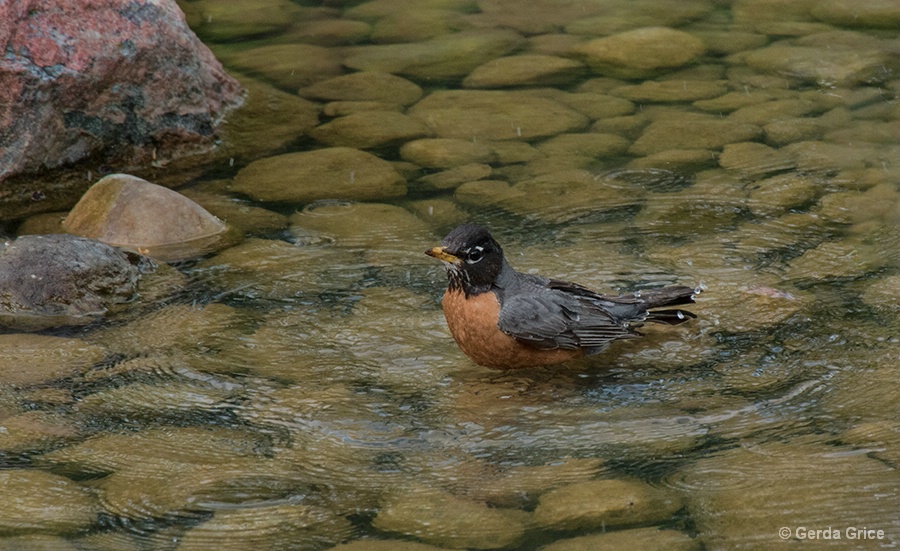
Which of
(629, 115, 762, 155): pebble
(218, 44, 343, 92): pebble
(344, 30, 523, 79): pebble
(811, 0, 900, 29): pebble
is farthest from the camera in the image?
(811, 0, 900, 29): pebble

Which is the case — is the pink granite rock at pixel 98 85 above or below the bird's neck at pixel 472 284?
above

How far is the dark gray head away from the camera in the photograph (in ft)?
14.8

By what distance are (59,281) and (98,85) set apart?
1.94 meters

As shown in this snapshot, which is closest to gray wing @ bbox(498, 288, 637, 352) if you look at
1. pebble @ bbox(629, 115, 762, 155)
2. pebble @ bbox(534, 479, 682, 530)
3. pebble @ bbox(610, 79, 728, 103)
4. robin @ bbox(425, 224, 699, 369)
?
robin @ bbox(425, 224, 699, 369)

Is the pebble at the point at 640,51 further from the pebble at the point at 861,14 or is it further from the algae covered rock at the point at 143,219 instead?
the algae covered rock at the point at 143,219

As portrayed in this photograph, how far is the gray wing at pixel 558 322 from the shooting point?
454cm

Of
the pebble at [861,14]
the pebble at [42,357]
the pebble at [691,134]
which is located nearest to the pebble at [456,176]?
the pebble at [691,134]

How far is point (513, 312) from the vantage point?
4551mm

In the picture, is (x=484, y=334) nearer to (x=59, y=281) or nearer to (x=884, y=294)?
(x=884, y=294)

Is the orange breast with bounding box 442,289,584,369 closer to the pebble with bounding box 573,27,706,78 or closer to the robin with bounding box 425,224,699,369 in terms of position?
the robin with bounding box 425,224,699,369

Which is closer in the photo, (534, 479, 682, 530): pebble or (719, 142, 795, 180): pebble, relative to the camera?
(534, 479, 682, 530): pebble

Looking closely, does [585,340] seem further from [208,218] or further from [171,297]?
[208,218]

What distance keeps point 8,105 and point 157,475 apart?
11.3ft

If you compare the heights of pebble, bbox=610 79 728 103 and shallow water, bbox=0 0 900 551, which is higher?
pebble, bbox=610 79 728 103
